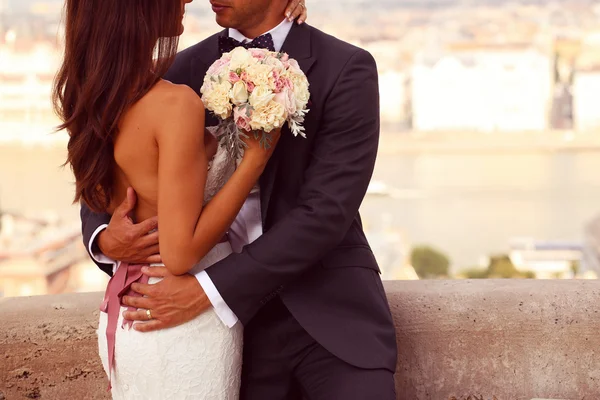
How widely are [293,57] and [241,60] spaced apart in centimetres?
25

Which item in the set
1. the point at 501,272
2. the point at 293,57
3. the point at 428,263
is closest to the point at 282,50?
the point at 293,57

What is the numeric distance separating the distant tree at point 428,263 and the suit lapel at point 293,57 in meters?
32.6

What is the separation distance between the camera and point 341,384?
5.88 feet

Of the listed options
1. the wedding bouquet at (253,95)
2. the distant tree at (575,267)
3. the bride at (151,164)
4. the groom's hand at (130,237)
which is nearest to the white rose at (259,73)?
the wedding bouquet at (253,95)

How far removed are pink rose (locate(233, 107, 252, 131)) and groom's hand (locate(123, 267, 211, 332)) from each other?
32cm

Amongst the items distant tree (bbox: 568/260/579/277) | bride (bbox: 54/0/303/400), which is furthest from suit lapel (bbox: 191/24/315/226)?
distant tree (bbox: 568/260/579/277)

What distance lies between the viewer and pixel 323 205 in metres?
1.73

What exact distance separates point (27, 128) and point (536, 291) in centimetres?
4145

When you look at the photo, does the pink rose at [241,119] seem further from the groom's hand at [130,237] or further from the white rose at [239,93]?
the groom's hand at [130,237]

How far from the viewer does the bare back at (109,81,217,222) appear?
1546 millimetres

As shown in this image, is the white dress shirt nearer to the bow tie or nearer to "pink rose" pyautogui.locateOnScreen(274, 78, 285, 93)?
the bow tie

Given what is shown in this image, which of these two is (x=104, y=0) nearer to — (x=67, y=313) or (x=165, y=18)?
(x=165, y=18)

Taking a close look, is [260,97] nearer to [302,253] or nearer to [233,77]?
[233,77]

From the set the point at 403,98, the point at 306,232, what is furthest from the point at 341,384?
the point at 403,98
